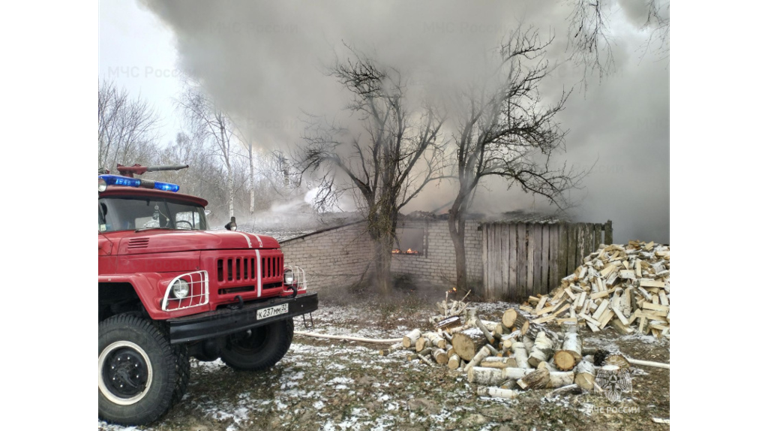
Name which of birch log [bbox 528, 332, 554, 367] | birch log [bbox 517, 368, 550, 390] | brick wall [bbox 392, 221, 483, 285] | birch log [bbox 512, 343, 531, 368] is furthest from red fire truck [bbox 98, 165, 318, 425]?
brick wall [bbox 392, 221, 483, 285]

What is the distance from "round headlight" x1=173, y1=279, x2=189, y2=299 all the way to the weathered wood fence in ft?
29.0

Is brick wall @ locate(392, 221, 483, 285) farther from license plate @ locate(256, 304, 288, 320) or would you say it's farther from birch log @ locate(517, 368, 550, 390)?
license plate @ locate(256, 304, 288, 320)

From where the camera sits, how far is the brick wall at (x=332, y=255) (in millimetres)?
11172

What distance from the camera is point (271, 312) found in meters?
4.23

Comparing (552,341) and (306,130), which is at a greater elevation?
(306,130)

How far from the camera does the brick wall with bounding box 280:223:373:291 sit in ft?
36.7

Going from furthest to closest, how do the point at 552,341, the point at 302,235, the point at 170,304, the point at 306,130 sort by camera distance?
1. the point at 306,130
2. the point at 302,235
3. the point at 552,341
4. the point at 170,304

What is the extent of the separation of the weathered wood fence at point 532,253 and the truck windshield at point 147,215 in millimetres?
8087

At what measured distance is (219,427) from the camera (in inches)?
147

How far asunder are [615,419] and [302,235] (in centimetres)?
875

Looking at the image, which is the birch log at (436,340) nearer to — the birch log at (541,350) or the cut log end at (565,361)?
the birch log at (541,350)
